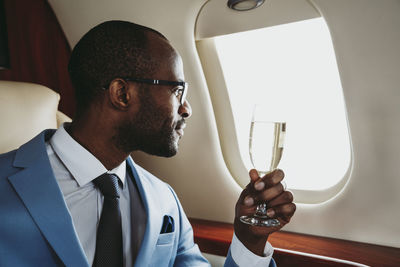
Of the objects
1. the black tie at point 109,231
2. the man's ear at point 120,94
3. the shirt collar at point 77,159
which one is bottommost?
the black tie at point 109,231

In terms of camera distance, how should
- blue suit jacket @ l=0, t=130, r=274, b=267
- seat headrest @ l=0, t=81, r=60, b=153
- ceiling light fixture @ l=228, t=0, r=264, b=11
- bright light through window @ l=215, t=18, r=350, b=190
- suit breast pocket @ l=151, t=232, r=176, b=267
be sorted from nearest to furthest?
blue suit jacket @ l=0, t=130, r=274, b=267 → suit breast pocket @ l=151, t=232, r=176, b=267 → seat headrest @ l=0, t=81, r=60, b=153 → ceiling light fixture @ l=228, t=0, r=264, b=11 → bright light through window @ l=215, t=18, r=350, b=190

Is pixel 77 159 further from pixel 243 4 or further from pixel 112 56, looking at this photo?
pixel 243 4

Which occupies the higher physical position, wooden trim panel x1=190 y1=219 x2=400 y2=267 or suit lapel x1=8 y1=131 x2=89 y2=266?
suit lapel x1=8 y1=131 x2=89 y2=266

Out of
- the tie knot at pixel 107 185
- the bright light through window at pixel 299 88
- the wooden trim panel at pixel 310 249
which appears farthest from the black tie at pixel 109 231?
the bright light through window at pixel 299 88

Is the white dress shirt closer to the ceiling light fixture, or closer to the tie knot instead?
the tie knot

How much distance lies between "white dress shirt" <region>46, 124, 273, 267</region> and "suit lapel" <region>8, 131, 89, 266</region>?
0.10 metres

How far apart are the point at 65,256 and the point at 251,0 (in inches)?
51.2

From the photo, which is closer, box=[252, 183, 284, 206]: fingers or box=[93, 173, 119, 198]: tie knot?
box=[252, 183, 284, 206]: fingers

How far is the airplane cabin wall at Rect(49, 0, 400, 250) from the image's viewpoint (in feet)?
4.50

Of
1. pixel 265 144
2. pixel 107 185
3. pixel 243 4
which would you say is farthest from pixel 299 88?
pixel 107 185

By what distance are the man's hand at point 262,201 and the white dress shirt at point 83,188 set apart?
0.04 metres

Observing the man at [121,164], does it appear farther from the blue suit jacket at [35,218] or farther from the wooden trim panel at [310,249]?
the wooden trim panel at [310,249]

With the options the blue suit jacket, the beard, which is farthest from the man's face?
the blue suit jacket

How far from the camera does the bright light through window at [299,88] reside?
176 cm
